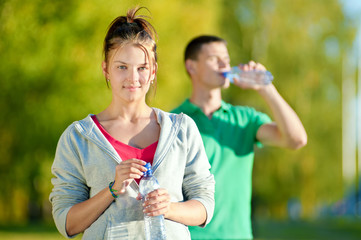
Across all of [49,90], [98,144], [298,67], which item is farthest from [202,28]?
[98,144]

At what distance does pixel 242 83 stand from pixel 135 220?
179cm

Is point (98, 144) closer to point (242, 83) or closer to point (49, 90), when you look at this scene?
point (242, 83)

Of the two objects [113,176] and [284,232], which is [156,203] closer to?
[113,176]

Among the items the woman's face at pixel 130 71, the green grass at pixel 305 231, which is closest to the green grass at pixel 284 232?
the green grass at pixel 305 231

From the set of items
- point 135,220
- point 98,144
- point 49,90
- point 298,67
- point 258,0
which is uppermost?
point 258,0

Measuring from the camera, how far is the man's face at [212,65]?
4031mm

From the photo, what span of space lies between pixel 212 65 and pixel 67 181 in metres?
2.07

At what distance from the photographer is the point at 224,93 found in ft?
66.6

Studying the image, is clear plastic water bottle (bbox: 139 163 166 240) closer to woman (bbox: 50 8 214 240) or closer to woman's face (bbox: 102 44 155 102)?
woman (bbox: 50 8 214 240)

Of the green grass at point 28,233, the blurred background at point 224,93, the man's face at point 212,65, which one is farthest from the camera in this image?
the green grass at point 28,233

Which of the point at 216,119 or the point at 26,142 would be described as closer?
the point at 216,119

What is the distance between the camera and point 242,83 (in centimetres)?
373

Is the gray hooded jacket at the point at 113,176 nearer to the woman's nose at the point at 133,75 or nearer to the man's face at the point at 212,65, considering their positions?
the woman's nose at the point at 133,75

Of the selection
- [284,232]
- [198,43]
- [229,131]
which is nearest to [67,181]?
[229,131]
